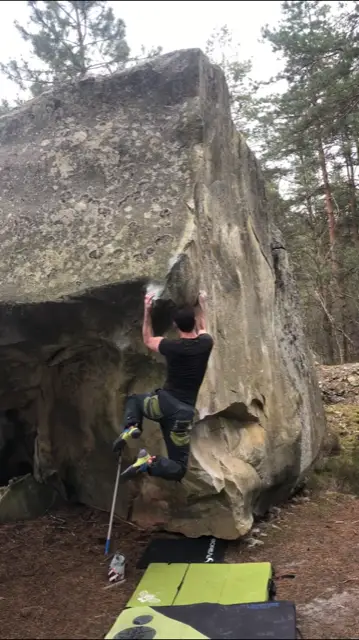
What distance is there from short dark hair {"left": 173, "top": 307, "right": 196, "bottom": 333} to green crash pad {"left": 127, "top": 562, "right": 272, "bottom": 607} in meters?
2.14

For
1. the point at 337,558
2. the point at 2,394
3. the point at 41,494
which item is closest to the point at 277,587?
the point at 337,558

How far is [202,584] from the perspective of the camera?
4770 millimetres

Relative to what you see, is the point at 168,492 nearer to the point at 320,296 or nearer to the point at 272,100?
the point at 320,296

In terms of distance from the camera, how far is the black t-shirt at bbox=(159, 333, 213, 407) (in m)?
5.14

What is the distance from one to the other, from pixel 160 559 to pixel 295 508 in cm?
233

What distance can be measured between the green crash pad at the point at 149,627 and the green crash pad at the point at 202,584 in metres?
0.35

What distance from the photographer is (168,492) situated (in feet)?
19.7

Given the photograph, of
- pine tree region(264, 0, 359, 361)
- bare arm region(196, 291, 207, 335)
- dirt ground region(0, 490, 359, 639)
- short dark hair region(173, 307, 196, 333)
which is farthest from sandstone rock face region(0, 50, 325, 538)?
pine tree region(264, 0, 359, 361)

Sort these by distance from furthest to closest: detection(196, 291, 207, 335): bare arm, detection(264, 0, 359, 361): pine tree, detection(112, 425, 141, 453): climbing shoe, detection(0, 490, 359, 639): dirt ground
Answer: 1. detection(264, 0, 359, 361): pine tree
2. detection(196, 291, 207, 335): bare arm
3. detection(112, 425, 141, 453): climbing shoe
4. detection(0, 490, 359, 639): dirt ground

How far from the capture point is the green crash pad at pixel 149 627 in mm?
3660

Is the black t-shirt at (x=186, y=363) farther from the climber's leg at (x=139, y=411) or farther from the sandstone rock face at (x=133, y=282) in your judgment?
the sandstone rock face at (x=133, y=282)

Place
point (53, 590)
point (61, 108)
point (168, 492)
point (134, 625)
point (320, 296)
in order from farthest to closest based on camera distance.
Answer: point (320, 296) < point (61, 108) < point (168, 492) < point (53, 590) < point (134, 625)

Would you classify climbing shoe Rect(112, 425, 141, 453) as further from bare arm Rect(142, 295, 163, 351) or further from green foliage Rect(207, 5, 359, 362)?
green foliage Rect(207, 5, 359, 362)

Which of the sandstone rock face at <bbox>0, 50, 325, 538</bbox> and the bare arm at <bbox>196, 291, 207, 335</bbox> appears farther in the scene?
the sandstone rock face at <bbox>0, 50, 325, 538</bbox>
